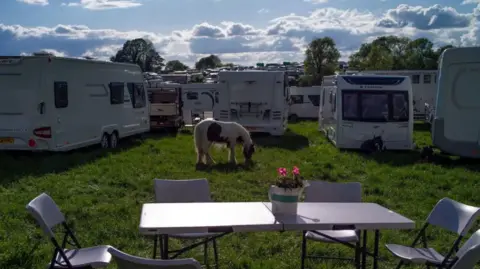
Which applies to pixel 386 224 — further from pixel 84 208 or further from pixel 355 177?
pixel 355 177

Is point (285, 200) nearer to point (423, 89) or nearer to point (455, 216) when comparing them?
point (455, 216)

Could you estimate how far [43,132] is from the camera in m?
11.5

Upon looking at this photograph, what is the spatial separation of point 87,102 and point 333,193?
949cm

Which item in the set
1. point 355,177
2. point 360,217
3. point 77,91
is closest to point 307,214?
point 360,217

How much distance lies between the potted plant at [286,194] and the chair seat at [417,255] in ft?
3.69

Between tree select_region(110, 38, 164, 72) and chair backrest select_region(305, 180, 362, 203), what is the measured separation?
161 ft

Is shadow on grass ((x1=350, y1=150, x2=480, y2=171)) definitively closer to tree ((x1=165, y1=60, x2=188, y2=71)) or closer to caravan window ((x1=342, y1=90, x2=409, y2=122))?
caravan window ((x1=342, y1=90, x2=409, y2=122))

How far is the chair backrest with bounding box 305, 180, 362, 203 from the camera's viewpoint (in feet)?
17.4

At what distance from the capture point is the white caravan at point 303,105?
30.3 meters

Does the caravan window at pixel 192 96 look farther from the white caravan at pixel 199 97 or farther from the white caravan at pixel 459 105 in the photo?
the white caravan at pixel 459 105

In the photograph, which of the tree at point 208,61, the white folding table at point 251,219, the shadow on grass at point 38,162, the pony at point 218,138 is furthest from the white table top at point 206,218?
the tree at point 208,61

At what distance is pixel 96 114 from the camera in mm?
14031

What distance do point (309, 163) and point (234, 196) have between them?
13.5 ft

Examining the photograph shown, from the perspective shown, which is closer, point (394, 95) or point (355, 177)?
point (355, 177)
